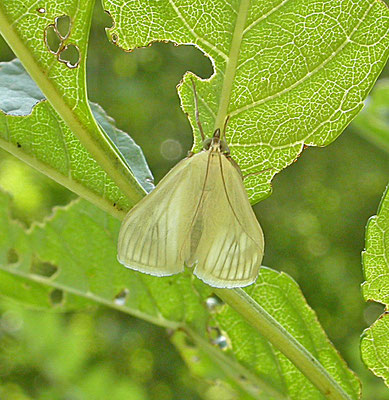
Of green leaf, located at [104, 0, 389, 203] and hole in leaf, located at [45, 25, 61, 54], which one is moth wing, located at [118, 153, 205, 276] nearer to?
green leaf, located at [104, 0, 389, 203]

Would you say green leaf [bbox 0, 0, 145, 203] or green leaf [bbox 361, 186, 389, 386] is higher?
green leaf [bbox 0, 0, 145, 203]

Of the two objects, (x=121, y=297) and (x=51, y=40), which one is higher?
(x=121, y=297)

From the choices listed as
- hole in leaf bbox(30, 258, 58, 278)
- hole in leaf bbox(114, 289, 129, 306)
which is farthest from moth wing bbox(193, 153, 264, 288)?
hole in leaf bbox(30, 258, 58, 278)

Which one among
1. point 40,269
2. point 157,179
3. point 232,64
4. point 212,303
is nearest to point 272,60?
point 232,64

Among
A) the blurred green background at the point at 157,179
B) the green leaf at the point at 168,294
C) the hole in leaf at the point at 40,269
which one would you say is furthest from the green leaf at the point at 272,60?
the blurred green background at the point at 157,179

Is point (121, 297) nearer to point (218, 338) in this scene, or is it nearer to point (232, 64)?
point (218, 338)

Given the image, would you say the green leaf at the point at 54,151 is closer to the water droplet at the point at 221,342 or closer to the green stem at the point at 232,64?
the green stem at the point at 232,64
